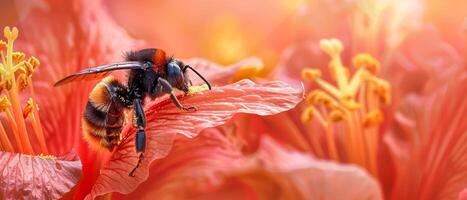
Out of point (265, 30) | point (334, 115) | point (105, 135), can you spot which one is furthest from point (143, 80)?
point (265, 30)

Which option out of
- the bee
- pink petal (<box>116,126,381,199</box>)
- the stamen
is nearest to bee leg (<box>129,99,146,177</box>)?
the bee

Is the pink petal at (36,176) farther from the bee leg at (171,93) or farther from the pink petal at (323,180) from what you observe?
the pink petal at (323,180)

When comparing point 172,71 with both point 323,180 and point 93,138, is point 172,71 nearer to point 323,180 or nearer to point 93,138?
point 93,138

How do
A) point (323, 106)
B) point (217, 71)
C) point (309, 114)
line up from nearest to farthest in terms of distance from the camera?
point (217, 71), point (309, 114), point (323, 106)

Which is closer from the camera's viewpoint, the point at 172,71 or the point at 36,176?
the point at 36,176

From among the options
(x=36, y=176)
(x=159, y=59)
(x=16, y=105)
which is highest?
(x=159, y=59)

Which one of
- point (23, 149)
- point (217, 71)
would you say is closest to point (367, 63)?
point (217, 71)

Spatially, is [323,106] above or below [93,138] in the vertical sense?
above
